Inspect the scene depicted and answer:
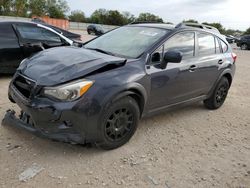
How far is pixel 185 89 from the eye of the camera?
480 centimetres

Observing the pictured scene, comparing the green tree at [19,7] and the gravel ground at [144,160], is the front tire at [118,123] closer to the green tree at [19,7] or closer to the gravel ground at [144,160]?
the gravel ground at [144,160]

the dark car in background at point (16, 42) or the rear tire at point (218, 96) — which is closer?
the rear tire at point (218, 96)

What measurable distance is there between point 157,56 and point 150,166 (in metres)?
1.57

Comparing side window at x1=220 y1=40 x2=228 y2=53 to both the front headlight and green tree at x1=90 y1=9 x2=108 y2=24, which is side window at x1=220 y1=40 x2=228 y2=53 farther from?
green tree at x1=90 y1=9 x2=108 y2=24

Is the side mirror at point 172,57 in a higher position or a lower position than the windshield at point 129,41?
lower

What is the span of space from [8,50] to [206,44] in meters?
4.28

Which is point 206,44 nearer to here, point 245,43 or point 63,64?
point 63,64

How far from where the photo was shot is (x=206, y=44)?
5.30m

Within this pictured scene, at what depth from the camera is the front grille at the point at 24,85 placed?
3.49 m

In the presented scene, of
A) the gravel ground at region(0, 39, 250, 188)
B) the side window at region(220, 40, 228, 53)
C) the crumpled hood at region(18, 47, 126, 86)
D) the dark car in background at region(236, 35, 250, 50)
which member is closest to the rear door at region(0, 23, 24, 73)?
the gravel ground at region(0, 39, 250, 188)

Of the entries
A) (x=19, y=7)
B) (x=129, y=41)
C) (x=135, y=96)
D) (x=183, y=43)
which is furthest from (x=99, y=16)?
(x=135, y=96)

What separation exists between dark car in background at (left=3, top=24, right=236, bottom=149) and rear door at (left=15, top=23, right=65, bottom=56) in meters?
2.59

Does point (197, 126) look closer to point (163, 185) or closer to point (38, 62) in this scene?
point (163, 185)

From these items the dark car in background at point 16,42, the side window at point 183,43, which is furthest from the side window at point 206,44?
the dark car in background at point 16,42
